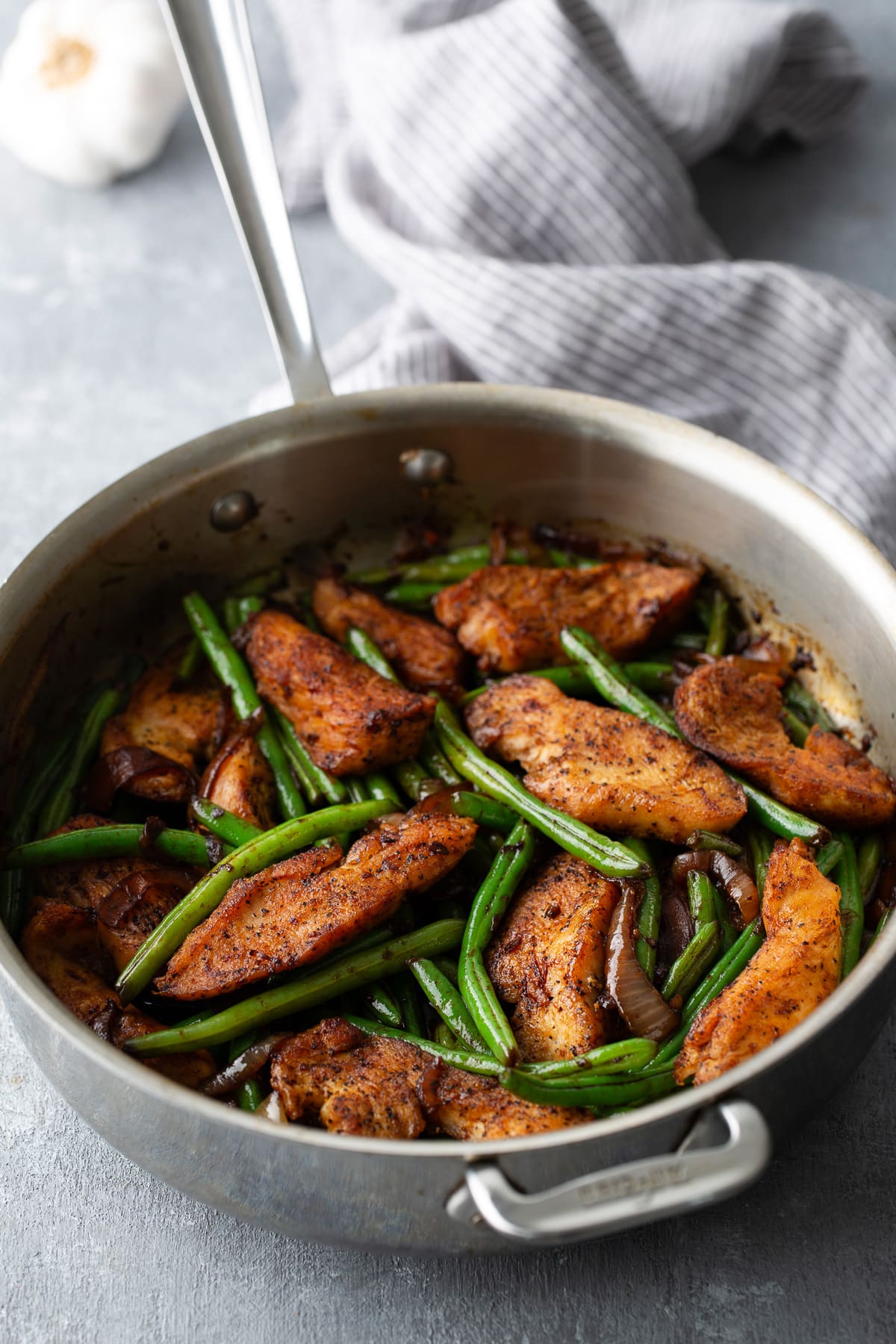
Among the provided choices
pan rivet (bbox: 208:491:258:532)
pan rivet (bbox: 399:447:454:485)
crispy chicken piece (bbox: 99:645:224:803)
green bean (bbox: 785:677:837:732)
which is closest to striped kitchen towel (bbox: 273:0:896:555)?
pan rivet (bbox: 399:447:454:485)

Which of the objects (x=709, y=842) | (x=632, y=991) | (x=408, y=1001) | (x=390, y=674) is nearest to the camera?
(x=632, y=991)

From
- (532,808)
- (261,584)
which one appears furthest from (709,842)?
(261,584)


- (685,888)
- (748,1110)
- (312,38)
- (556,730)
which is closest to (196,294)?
(312,38)

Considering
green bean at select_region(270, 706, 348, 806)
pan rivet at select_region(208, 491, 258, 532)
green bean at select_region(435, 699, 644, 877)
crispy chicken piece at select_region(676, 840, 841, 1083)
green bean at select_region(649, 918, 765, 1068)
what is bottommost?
green bean at select_region(649, 918, 765, 1068)

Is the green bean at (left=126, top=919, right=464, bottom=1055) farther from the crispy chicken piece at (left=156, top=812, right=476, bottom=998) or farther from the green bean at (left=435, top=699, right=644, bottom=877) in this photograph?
the green bean at (left=435, top=699, right=644, bottom=877)

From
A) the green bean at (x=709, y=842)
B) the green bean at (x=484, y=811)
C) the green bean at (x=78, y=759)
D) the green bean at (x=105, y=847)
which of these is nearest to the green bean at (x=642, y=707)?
the green bean at (x=709, y=842)

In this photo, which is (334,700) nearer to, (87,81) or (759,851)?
(759,851)

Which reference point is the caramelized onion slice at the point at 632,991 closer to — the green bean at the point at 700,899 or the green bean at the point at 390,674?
the green bean at the point at 700,899

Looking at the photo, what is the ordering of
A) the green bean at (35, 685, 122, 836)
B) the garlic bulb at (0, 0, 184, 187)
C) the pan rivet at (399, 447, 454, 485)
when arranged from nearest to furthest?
the green bean at (35, 685, 122, 836)
the pan rivet at (399, 447, 454, 485)
the garlic bulb at (0, 0, 184, 187)
